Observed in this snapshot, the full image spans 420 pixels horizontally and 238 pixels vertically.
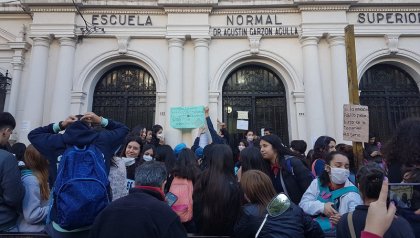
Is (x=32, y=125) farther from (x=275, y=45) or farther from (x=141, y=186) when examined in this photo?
(x=141, y=186)

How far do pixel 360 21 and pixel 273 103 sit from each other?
4.30 metres

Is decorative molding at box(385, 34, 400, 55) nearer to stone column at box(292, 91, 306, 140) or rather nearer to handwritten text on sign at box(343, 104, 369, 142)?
stone column at box(292, 91, 306, 140)

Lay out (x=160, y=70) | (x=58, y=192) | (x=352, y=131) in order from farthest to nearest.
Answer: (x=160, y=70), (x=352, y=131), (x=58, y=192)

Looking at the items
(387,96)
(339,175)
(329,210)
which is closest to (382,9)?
(387,96)

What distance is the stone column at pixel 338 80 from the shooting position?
10641mm

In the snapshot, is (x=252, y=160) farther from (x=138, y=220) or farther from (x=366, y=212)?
(x=138, y=220)

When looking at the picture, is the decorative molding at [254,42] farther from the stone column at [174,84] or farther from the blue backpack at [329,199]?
the blue backpack at [329,199]

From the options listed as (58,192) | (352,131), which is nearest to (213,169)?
(58,192)

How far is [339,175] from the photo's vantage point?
362 cm

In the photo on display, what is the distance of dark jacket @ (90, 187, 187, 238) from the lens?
2.18 meters

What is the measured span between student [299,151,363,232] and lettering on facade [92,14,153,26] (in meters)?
9.58

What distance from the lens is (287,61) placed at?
11391 mm

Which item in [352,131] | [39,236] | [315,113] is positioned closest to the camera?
[39,236]

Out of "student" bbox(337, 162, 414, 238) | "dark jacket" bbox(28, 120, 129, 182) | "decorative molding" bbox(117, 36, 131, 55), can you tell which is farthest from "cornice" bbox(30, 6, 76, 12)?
"student" bbox(337, 162, 414, 238)
